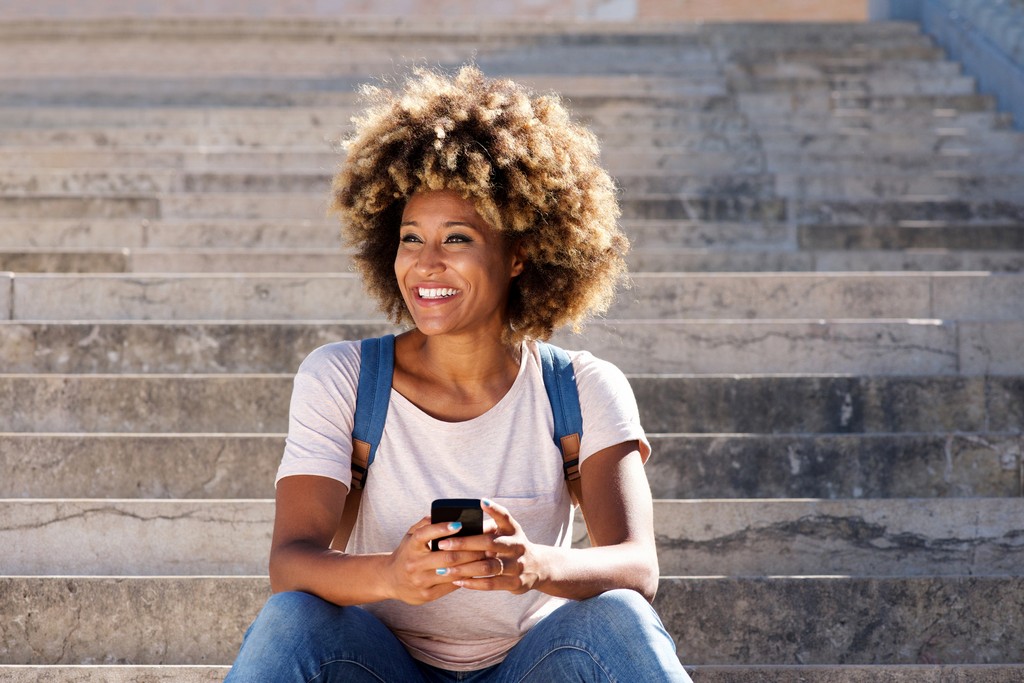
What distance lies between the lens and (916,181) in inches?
239

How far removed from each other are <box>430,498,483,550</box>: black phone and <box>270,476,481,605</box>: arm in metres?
0.02

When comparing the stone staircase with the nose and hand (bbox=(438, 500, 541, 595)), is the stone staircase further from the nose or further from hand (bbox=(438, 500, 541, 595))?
the nose

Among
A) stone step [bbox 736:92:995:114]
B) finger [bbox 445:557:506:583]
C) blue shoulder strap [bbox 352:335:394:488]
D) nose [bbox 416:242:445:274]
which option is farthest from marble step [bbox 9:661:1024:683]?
stone step [bbox 736:92:995:114]

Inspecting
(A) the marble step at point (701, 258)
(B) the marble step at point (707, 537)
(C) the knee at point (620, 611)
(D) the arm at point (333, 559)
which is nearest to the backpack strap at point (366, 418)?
(D) the arm at point (333, 559)

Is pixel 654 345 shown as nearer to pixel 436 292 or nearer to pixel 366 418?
pixel 436 292

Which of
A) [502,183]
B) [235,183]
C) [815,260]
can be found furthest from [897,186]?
[502,183]

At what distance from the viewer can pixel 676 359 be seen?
4.33 metres

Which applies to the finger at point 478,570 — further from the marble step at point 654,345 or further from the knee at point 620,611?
the marble step at point 654,345

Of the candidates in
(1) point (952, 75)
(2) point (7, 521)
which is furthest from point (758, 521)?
(1) point (952, 75)

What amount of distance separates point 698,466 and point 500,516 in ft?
5.37

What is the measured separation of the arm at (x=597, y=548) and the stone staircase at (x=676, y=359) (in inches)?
20.2

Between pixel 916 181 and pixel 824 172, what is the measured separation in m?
0.47

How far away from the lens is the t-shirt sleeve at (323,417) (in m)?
2.42

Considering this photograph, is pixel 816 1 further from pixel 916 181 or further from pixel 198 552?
pixel 198 552
